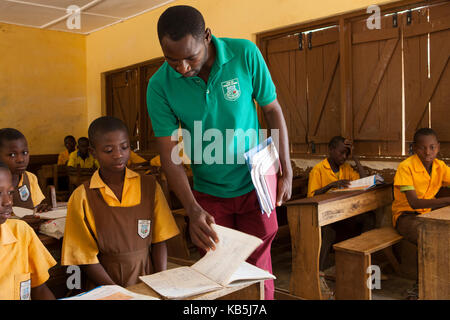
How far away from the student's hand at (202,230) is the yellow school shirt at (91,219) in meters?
0.61

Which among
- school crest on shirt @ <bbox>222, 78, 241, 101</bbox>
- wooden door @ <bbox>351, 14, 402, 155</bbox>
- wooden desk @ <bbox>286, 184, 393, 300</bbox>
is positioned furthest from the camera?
wooden door @ <bbox>351, 14, 402, 155</bbox>

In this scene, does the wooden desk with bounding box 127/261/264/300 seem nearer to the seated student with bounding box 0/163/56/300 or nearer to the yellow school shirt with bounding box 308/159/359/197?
the seated student with bounding box 0/163/56/300

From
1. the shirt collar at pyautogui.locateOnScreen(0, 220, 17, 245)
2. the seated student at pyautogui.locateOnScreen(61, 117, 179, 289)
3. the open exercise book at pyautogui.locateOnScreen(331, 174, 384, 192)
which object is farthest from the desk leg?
the shirt collar at pyautogui.locateOnScreen(0, 220, 17, 245)

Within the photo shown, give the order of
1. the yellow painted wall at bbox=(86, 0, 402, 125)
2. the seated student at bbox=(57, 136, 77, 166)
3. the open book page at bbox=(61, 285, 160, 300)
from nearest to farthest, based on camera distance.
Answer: the open book page at bbox=(61, 285, 160, 300) → the yellow painted wall at bbox=(86, 0, 402, 125) → the seated student at bbox=(57, 136, 77, 166)

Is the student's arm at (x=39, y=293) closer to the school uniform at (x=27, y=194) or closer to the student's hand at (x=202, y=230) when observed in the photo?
the student's hand at (x=202, y=230)

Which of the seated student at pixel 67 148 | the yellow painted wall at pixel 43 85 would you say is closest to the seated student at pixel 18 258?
the seated student at pixel 67 148

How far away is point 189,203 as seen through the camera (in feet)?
4.64

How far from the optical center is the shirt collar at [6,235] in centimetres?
153

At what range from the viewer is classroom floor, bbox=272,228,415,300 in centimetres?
350

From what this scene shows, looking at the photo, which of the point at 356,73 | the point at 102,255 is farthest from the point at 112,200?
the point at 356,73

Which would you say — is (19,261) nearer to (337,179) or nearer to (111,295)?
(111,295)

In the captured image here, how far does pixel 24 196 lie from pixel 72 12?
18.0 feet

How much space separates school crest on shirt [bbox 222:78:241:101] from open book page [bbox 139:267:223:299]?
0.60 metres
